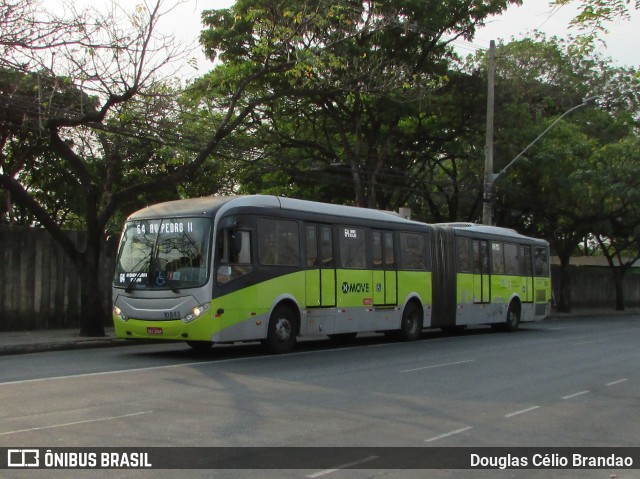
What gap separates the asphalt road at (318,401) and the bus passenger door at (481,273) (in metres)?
7.08

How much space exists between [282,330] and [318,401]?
20.7ft

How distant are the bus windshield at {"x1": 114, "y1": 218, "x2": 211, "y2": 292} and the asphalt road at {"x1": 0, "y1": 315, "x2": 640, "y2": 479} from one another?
150 cm

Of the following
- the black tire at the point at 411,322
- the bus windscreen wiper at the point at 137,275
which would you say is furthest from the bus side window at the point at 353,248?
the bus windscreen wiper at the point at 137,275

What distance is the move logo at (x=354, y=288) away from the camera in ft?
61.8

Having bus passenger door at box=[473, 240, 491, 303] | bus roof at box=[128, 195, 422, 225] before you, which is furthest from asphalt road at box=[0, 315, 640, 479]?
bus passenger door at box=[473, 240, 491, 303]

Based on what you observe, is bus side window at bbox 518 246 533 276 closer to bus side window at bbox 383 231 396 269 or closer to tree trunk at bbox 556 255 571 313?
bus side window at bbox 383 231 396 269

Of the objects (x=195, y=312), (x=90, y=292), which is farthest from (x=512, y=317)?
(x=195, y=312)

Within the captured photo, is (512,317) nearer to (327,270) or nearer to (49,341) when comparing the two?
(327,270)

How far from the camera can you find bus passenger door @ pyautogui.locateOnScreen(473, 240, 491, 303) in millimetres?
24953

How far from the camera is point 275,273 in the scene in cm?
1658

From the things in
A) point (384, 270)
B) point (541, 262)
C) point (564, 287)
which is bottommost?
point (564, 287)

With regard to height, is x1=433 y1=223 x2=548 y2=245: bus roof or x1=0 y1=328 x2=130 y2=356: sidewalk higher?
x1=433 y1=223 x2=548 y2=245: bus roof

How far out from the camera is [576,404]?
10.9m

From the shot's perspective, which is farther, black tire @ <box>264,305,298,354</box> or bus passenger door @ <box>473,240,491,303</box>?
bus passenger door @ <box>473,240,491,303</box>
